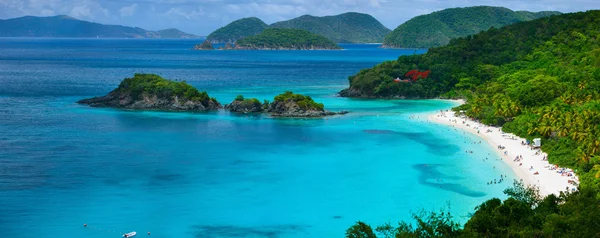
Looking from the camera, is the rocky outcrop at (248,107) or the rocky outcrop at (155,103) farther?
the rocky outcrop at (155,103)

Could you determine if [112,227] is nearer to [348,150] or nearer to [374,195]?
[374,195]

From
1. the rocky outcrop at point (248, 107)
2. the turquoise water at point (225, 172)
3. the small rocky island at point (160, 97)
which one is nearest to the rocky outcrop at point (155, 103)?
the small rocky island at point (160, 97)

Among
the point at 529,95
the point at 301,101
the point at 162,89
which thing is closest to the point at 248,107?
the point at 301,101

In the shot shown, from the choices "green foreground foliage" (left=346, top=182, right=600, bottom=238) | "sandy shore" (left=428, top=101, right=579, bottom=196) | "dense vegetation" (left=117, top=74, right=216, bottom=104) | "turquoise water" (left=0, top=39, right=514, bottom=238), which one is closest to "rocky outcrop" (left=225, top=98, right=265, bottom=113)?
"turquoise water" (left=0, top=39, right=514, bottom=238)

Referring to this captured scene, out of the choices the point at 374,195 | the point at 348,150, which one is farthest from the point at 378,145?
the point at 374,195

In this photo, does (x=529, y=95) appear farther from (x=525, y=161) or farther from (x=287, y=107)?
(x=287, y=107)

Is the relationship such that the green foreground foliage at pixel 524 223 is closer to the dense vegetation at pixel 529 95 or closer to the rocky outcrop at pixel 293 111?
the dense vegetation at pixel 529 95

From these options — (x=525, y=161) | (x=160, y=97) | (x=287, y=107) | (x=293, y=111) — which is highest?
(x=160, y=97)
